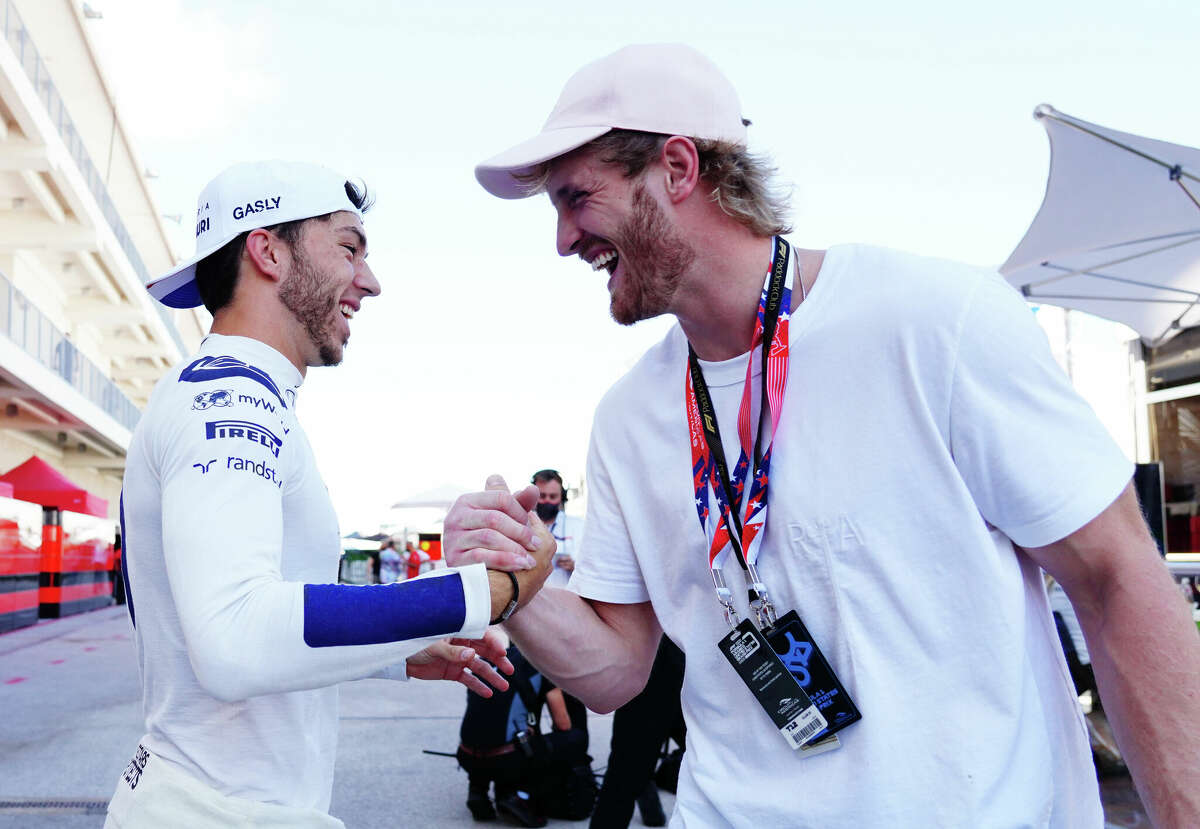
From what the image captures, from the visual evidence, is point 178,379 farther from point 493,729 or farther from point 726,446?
point 493,729

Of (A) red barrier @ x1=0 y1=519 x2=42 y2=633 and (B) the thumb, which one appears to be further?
(A) red barrier @ x1=0 y1=519 x2=42 y2=633

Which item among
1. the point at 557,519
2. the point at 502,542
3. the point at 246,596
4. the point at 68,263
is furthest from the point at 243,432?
the point at 68,263

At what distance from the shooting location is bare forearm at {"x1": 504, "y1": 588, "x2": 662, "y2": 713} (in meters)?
1.97

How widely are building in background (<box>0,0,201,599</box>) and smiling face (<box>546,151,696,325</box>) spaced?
677 inches

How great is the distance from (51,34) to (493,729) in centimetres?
3111

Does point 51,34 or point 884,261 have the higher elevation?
point 51,34

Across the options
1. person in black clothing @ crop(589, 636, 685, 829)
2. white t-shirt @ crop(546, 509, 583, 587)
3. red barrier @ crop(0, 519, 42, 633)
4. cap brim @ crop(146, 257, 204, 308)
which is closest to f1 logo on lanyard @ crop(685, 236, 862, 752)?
cap brim @ crop(146, 257, 204, 308)

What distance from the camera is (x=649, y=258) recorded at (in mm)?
1951

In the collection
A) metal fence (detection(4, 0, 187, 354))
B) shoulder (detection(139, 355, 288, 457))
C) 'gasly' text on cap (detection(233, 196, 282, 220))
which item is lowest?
shoulder (detection(139, 355, 288, 457))

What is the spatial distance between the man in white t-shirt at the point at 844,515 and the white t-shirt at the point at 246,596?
1.41 feet

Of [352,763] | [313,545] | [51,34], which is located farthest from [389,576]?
[313,545]

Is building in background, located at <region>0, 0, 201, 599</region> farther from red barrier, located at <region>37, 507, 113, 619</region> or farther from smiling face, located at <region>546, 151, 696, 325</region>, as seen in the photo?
smiling face, located at <region>546, 151, 696, 325</region>

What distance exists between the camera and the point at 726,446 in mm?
1827

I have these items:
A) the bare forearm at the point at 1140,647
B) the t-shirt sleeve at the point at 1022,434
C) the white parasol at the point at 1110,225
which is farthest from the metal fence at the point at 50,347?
the bare forearm at the point at 1140,647
